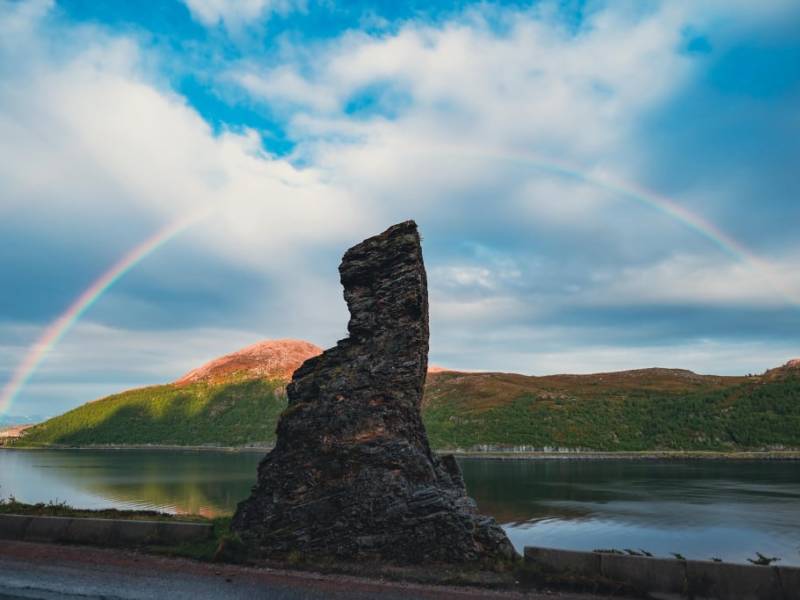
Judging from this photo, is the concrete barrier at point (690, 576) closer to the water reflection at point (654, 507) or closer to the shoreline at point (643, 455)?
the water reflection at point (654, 507)

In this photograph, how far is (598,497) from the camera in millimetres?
66812

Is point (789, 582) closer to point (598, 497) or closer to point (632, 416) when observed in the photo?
point (598, 497)

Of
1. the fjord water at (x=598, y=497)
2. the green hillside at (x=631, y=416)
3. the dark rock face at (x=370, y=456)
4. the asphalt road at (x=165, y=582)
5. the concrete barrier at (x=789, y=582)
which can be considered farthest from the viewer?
the green hillside at (x=631, y=416)

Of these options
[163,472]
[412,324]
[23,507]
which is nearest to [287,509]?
[412,324]

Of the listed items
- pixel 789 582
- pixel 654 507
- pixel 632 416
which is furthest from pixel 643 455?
pixel 789 582

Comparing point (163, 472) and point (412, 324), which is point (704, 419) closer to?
point (163, 472)

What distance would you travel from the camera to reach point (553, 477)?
3541 inches

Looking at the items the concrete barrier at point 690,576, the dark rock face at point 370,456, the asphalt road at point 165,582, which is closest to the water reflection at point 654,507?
the dark rock face at point 370,456

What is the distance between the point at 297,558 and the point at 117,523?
24.1 feet

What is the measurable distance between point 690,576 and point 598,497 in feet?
183

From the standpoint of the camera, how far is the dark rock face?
735 inches

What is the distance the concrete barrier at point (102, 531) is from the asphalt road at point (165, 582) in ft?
4.98

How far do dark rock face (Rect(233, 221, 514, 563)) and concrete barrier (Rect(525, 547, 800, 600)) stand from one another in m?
2.98

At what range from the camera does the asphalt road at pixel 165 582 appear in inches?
587
